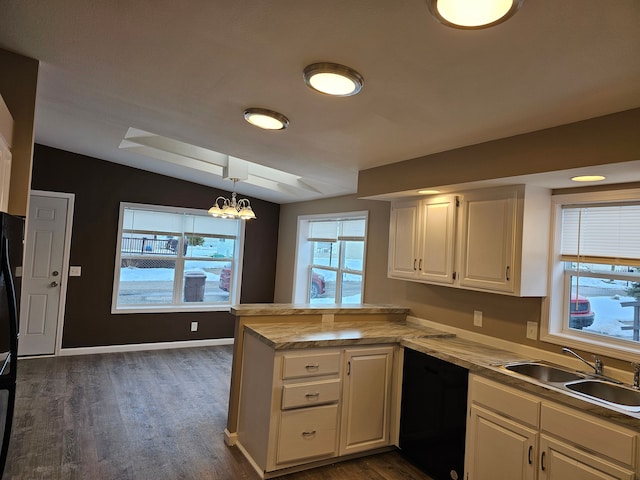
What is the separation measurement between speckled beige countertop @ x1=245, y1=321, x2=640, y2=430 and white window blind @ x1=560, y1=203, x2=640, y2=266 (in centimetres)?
80

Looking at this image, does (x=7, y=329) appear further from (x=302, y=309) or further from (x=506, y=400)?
(x=506, y=400)

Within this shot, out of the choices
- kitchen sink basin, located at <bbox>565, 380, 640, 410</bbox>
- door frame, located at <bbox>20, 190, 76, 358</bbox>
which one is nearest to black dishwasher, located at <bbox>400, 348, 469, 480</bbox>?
kitchen sink basin, located at <bbox>565, 380, 640, 410</bbox>

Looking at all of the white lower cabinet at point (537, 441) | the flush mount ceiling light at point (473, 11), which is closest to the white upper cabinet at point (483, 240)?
the white lower cabinet at point (537, 441)

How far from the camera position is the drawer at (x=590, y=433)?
1703 millimetres

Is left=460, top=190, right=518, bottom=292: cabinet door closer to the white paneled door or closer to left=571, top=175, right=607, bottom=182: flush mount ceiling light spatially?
left=571, top=175, right=607, bottom=182: flush mount ceiling light

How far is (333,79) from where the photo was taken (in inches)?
73.2

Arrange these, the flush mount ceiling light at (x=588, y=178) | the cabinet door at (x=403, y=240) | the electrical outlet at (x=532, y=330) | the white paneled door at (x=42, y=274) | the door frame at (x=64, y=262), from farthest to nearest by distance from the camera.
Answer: the door frame at (x=64, y=262)
the white paneled door at (x=42, y=274)
the cabinet door at (x=403, y=240)
the electrical outlet at (x=532, y=330)
the flush mount ceiling light at (x=588, y=178)

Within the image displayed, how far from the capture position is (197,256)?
6.09 metres

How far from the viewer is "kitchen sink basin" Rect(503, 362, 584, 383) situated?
240cm

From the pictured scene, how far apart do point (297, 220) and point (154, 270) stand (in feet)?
7.43

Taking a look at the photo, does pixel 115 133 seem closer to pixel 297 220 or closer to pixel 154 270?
pixel 154 270

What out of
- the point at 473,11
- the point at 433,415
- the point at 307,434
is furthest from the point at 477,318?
the point at 473,11

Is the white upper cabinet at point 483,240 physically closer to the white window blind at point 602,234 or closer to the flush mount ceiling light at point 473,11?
the white window blind at point 602,234

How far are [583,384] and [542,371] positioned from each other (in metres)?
0.25
